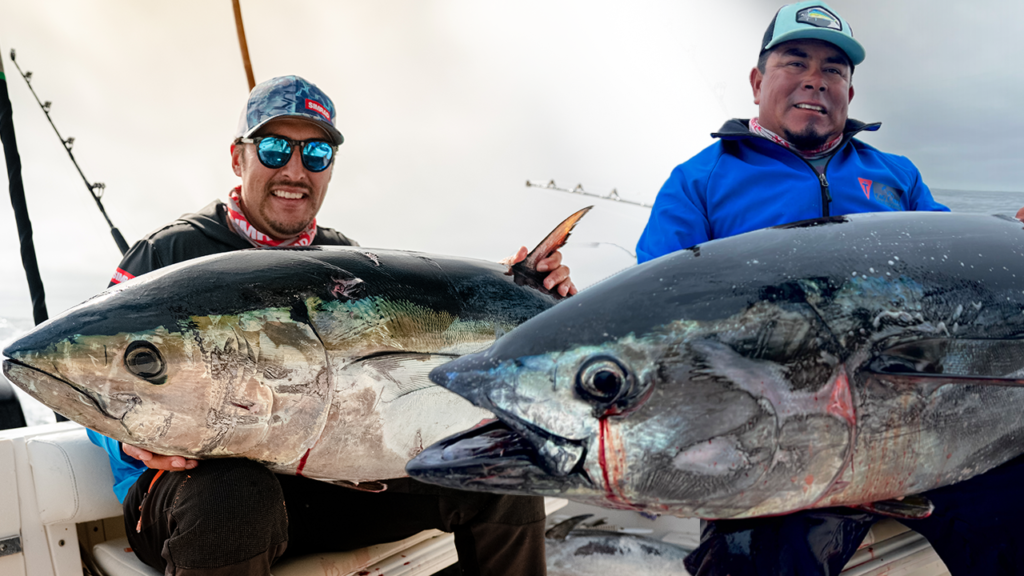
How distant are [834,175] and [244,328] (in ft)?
6.15

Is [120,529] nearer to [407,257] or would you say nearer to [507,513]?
[507,513]

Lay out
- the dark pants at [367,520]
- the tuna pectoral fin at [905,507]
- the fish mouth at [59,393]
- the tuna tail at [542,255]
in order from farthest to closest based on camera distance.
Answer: the tuna tail at [542,255], the dark pants at [367,520], the fish mouth at [59,393], the tuna pectoral fin at [905,507]

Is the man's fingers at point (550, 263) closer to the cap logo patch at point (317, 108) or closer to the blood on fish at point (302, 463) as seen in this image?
the blood on fish at point (302, 463)

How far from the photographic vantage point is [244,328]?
136 centimetres

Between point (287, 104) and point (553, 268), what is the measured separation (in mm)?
1188

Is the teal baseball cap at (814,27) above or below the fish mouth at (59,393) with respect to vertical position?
above

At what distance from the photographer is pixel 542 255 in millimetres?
1864

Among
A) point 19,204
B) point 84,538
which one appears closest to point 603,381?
point 84,538

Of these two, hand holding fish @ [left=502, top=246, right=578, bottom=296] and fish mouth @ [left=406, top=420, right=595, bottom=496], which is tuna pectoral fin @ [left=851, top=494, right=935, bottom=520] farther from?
hand holding fish @ [left=502, top=246, right=578, bottom=296]

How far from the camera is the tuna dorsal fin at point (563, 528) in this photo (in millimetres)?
3250

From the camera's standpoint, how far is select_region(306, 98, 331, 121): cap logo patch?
2.35m

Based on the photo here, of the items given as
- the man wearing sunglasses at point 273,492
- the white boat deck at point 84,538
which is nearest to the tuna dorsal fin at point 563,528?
the white boat deck at point 84,538

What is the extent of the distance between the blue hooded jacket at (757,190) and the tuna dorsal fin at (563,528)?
171 cm

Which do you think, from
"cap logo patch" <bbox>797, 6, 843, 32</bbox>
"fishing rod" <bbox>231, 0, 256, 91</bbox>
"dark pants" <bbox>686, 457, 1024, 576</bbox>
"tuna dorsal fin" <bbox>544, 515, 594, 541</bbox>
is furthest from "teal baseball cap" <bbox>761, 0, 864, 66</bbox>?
Result: "fishing rod" <bbox>231, 0, 256, 91</bbox>
